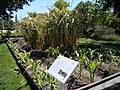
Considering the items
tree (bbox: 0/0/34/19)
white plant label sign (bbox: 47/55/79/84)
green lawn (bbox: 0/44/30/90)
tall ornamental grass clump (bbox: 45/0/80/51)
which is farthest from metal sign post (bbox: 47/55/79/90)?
tree (bbox: 0/0/34/19)

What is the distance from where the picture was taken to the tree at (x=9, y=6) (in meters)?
22.9

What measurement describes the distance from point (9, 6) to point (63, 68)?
20730 mm

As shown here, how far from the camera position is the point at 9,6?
926 inches

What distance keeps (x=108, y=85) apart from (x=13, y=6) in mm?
21506

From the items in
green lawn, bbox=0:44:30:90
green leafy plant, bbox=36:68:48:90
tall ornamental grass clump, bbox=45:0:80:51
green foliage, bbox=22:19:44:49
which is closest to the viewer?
green leafy plant, bbox=36:68:48:90

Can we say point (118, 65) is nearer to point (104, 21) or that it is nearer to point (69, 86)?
point (69, 86)

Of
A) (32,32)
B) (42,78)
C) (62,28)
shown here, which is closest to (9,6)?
(32,32)

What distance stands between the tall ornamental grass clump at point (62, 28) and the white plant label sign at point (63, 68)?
12.4ft

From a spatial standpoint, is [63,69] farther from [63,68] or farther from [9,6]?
[9,6]

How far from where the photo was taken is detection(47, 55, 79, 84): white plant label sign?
363cm

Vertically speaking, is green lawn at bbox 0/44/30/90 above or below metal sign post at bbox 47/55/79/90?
below

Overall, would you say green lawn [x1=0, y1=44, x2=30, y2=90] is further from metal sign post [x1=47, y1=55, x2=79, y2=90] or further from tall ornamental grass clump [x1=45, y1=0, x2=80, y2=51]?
tall ornamental grass clump [x1=45, y1=0, x2=80, y2=51]

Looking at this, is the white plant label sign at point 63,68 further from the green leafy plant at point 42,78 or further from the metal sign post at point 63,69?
the green leafy plant at point 42,78

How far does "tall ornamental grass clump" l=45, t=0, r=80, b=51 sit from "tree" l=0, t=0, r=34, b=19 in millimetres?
15639
